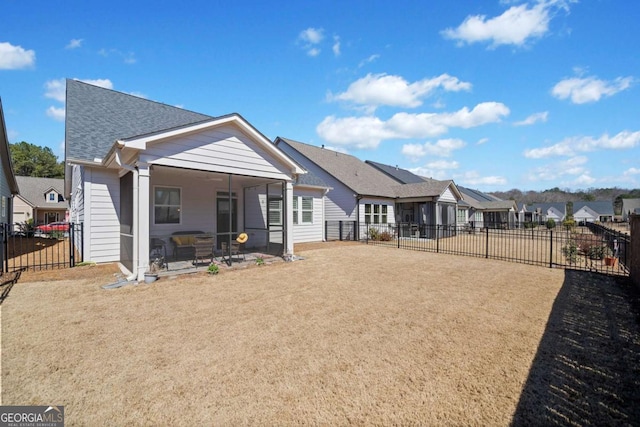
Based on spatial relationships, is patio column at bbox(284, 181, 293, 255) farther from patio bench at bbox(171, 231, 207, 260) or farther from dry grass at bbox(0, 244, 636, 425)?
dry grass at bbox(0, 244, 636, 425)

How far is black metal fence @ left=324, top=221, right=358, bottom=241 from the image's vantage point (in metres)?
18.0

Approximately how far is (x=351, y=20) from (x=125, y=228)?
1090 centimetres

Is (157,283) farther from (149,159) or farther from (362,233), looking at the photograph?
(362,233)

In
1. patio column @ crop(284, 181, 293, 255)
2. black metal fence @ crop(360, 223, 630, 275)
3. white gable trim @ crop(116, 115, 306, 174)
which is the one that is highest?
white gable trim @ crop(116, 115, 306, 174)

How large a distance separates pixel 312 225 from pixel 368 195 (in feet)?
14.8

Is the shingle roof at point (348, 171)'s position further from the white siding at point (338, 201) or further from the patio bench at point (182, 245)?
the patio bench at point (182, 245)

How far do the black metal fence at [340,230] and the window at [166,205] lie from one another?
362 inches

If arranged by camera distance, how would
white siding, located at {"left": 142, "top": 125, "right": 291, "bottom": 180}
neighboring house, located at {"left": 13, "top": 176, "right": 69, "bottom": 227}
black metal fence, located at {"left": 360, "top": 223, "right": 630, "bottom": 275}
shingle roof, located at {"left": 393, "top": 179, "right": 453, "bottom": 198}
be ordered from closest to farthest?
1. white siding, located at {"left": 142, "top": 125, "right": 291, "bottom": 180}
2. black metal fence, located at {"left": 360, "top": 223, "right": 630, "bottom": 275}
3. shingle roof, located at {"left": 393, "top": 179, "right": 453, "bottom": 198}
4. neighboring house, located at {"left": 13, "top": 176, "right": 69, "bottom": 227}

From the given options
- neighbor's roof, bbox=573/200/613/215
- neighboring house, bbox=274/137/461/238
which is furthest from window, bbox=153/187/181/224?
neighbor's roof, bbox=573/200/613/215

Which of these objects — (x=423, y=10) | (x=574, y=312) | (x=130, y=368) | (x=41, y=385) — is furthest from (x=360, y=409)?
(x=423, y=10)

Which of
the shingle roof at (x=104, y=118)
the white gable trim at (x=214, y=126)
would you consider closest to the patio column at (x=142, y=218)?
the white gable trim at (x=214, y=126)

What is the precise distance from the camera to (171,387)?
117 inches

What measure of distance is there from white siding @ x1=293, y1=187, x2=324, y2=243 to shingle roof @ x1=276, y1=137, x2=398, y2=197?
2859 millimetres

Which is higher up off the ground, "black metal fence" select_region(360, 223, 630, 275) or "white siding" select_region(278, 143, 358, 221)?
"white siding" select_region(278, 143, 358, 221)
